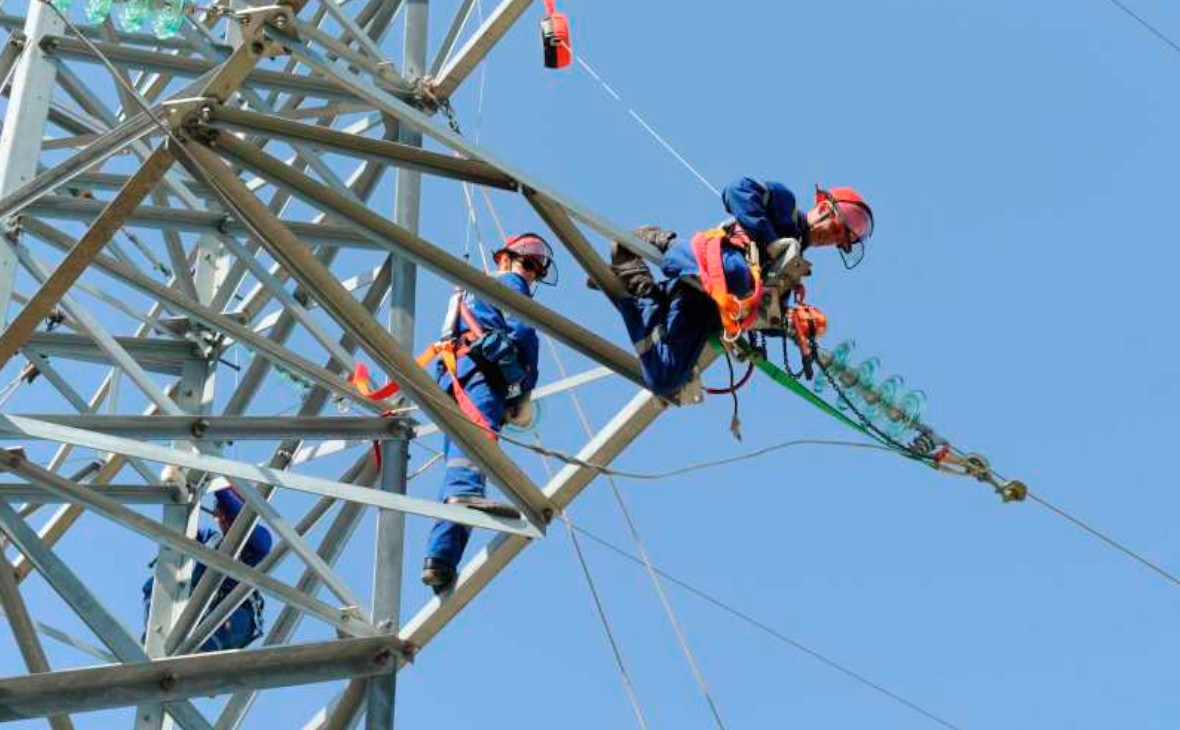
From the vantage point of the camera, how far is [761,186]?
34.3ft

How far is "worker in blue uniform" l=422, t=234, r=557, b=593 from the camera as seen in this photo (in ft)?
34.9

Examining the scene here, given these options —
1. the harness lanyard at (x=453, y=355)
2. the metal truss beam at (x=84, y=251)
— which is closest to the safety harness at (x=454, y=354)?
the harness lanyard at (x=453, y=355)

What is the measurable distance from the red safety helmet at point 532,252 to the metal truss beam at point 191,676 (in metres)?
2.43

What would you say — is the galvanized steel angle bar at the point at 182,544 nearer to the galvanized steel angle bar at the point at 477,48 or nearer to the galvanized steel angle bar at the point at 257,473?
the galvanized steel angle bar at the point at 257,473

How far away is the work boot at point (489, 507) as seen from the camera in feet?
34.2

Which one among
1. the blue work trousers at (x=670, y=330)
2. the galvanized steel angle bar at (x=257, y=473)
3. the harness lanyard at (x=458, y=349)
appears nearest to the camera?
the galvanized steel angle bar at (x=257, y=473)

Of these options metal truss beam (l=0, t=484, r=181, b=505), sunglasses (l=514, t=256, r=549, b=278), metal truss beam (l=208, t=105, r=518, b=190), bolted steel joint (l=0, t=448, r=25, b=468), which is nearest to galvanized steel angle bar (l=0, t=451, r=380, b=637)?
bolted steel joint (l=0, t=448, r=25, b=468)

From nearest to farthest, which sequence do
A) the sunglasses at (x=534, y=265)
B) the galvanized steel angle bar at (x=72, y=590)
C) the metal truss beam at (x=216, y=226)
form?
the galvanized steel angle bar at (x=72, y=590), the metal truss beam at (x=216, y=226), the sunglasses at (x=534, y=265)

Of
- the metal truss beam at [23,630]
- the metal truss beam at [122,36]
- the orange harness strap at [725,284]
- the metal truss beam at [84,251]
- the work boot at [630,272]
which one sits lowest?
the metal truss beam at [23,630]

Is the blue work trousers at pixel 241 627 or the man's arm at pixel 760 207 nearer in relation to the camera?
the man's arm at pixel 760 207

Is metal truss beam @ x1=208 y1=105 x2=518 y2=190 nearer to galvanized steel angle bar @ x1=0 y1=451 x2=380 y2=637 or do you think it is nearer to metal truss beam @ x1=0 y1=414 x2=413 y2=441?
metal truss beam @ x1=0 y1=414 x2=413 y2=441

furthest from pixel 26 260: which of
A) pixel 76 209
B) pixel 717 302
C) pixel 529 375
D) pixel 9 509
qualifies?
pixel 717 302

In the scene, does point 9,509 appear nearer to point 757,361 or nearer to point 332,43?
point 332,43

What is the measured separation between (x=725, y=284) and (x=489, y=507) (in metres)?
1.63
